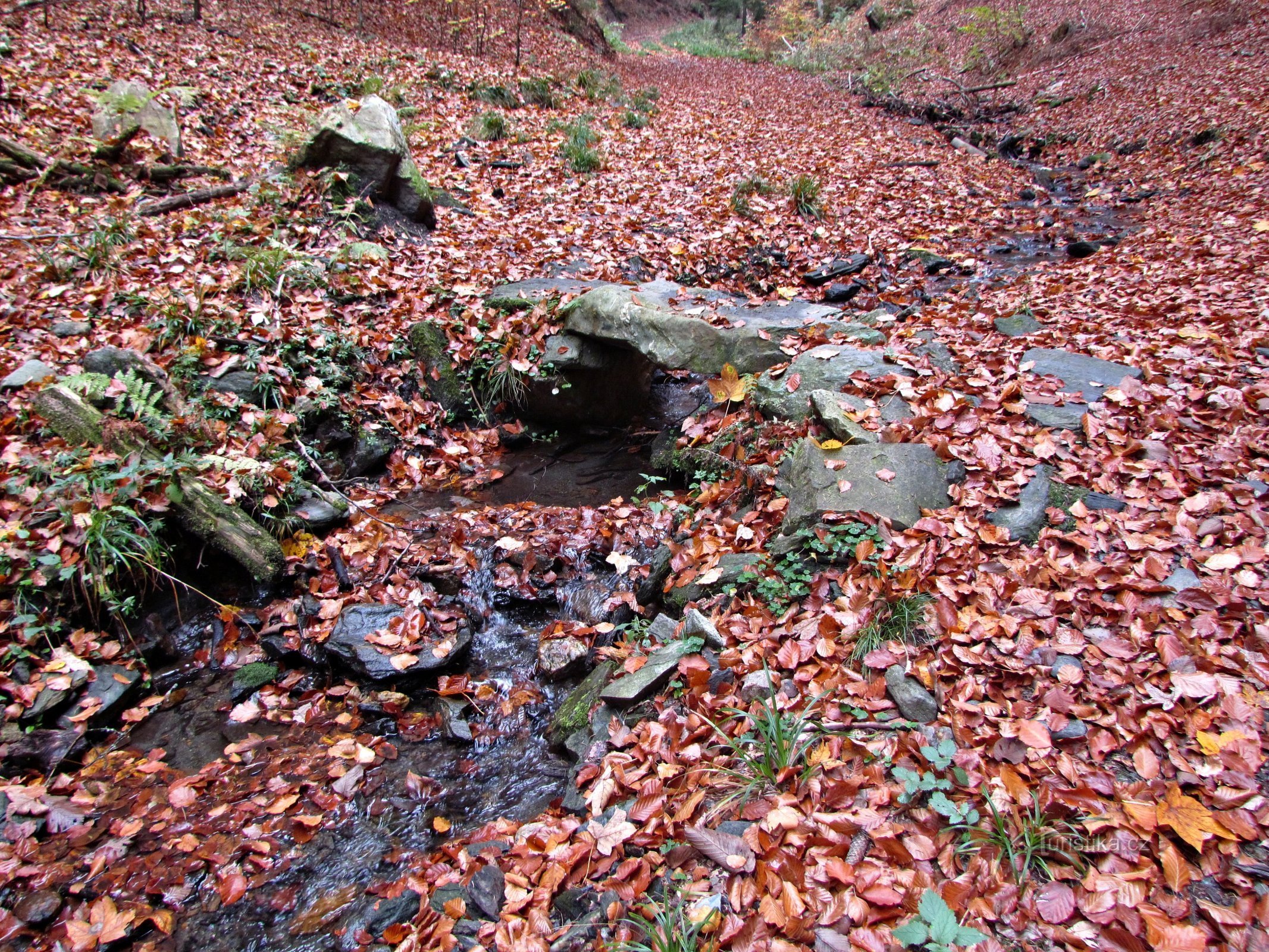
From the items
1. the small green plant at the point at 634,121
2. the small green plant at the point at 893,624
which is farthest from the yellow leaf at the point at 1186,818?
the small green plant at the point at 634,121

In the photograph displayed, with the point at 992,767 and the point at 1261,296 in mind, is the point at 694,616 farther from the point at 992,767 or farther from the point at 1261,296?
the point at 1261,296

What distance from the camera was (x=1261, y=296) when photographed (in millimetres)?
4918

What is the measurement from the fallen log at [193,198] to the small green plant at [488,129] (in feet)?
13.5

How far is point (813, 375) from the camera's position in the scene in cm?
473

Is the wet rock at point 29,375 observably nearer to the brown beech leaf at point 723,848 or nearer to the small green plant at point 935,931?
the brown beech leaf at point 723,848

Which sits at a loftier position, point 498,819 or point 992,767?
point 992,767

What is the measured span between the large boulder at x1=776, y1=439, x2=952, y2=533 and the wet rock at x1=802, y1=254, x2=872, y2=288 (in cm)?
445

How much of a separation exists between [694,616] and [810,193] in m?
7.72

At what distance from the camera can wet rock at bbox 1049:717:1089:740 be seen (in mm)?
2209

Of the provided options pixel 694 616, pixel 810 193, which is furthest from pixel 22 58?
pixel 694 616

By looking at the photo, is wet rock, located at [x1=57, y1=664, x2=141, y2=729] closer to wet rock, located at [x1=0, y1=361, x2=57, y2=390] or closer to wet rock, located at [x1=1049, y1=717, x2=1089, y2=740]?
wet rock, located at [x1=0, y1=361, x2=57, y2=390]

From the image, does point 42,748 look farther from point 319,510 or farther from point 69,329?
point 69,329

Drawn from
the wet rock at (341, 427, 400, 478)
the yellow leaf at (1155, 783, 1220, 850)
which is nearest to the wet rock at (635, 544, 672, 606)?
the yellow leaf at (1155, 783, 1220, 850)

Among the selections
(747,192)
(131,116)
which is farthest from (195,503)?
(747,192)
